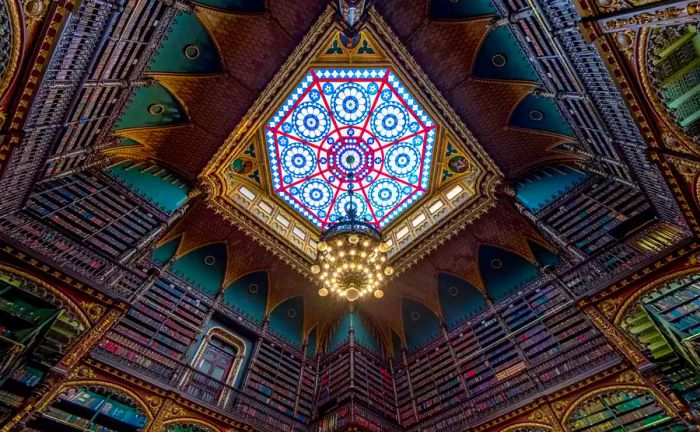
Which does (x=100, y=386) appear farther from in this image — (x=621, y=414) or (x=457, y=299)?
(x=457, y=299)

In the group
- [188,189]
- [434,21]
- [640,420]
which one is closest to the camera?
[640,420]

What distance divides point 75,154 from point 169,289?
4240 millimetres

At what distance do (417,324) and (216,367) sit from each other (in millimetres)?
7136

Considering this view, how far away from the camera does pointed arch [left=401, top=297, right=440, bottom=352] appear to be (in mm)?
12234

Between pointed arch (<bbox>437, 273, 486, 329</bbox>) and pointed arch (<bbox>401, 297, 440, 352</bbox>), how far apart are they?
1.83 feet

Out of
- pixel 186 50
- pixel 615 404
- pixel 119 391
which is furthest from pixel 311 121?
pixel 615 404

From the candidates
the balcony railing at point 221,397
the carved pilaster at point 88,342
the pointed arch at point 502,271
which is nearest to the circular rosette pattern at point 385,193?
the pointed arch at point 502,271

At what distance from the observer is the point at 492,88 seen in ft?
31.0

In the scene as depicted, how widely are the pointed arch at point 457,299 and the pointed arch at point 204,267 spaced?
7886 mm

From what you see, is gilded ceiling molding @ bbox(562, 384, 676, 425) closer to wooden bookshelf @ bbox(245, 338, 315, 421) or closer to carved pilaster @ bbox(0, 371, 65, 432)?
wooden bookshelf @ bbox(245, 338, 315, 421)

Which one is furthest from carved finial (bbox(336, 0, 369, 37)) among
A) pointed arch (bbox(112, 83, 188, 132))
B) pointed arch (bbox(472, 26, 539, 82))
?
pointed arch (bbox(112, 83, 188, 132))

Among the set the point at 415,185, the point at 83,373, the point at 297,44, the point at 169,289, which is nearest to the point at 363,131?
the point at 415,185

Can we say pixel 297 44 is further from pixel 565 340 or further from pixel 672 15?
pixel 565 340

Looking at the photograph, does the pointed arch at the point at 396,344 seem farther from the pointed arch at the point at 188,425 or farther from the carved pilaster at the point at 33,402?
the carved pilaster at the point at 33,402
